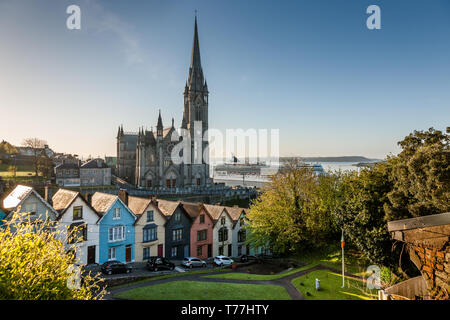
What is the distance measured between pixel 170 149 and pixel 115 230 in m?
48.8

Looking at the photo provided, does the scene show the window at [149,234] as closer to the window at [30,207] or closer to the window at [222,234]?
the window at [222,234]

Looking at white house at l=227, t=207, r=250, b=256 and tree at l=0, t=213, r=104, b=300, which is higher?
tree at l=0, t=213, r=104, b=300

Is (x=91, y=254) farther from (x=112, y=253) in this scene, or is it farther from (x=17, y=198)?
(x=17, y=198)

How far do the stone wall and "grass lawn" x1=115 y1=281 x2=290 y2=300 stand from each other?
9.78m

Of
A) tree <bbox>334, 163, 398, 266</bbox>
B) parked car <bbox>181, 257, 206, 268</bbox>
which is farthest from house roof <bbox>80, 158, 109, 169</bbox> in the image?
tree <bbox>334, 163, 398, 266</bbox>

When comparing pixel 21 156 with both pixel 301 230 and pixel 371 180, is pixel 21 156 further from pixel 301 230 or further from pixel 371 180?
pixel 371 180

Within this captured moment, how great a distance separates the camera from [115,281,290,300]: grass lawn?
12.6 meters

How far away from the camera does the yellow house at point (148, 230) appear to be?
76.0 feet

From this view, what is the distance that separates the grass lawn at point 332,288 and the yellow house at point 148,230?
13.4 metres

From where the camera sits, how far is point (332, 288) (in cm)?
1481

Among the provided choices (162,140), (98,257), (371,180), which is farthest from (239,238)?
(162,140)


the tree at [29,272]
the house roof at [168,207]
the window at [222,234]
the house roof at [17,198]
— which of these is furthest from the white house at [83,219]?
the tree at [29,272]

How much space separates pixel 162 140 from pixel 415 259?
6701cm

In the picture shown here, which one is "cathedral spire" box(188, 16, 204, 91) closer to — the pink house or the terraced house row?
the terraced house row
